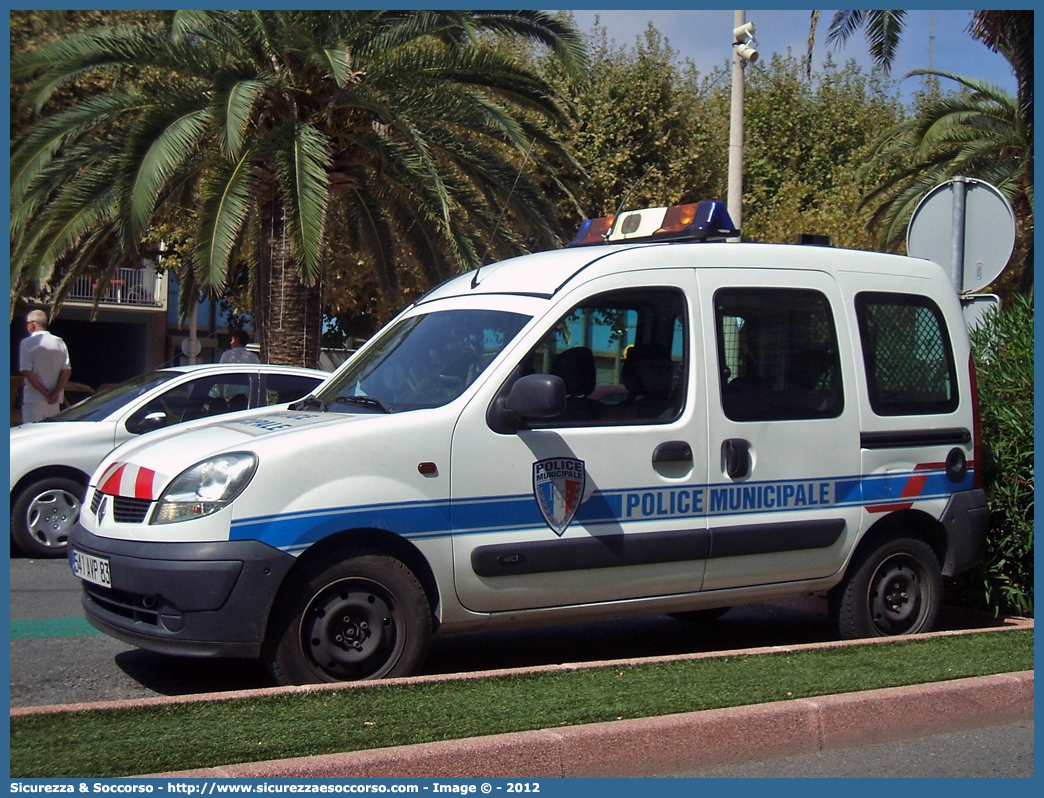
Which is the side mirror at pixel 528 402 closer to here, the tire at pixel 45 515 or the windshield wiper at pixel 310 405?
the windshield wiper at pixel 310 405

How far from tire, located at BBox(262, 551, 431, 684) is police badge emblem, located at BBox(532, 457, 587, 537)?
70 cm

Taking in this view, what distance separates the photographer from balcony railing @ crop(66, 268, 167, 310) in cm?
3569

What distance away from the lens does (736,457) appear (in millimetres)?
5695

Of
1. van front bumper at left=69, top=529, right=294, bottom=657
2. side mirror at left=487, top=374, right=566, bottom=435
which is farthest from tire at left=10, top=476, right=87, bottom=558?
side mirror at left=487, top=374, right=566, bottom=435

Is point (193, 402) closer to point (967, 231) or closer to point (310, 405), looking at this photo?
point (310, 405)

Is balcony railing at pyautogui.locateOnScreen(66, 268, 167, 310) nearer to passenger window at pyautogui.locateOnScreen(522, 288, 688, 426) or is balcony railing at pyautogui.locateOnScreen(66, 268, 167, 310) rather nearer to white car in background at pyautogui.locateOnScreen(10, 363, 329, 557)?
white car in background at pyautogui.locateOnScreen(10, 363, 329, 557)

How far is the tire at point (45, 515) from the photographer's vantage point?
868cm

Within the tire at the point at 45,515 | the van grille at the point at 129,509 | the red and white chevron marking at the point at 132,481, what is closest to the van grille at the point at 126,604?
the van grille at the point at 129,509

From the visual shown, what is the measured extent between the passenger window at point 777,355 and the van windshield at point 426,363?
3.73 ft

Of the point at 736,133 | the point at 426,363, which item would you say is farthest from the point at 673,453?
the point at 736,133

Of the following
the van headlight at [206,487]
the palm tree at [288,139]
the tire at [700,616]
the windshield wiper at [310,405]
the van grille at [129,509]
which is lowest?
the tire at [700,616]

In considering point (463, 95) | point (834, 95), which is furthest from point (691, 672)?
point (834, 95)

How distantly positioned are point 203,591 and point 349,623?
2.15 feet

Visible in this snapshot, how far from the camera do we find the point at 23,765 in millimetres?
3836
